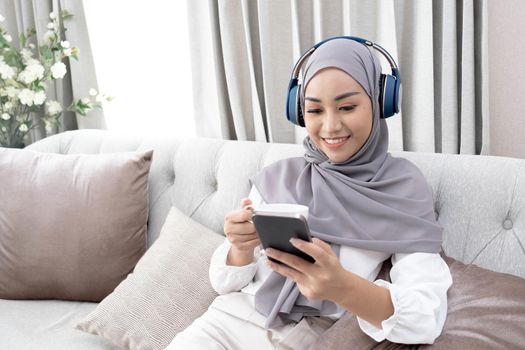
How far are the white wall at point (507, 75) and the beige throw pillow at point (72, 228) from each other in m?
1.17

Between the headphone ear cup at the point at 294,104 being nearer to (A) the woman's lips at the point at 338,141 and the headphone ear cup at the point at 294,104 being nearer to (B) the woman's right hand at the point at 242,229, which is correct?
(A) the woman's lips at the point at 338,141

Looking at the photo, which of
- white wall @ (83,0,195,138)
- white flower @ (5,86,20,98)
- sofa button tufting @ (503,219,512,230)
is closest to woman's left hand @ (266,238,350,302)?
sofa button tufting @ (503,219,512,230)

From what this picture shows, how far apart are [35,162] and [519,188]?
60.2 inches

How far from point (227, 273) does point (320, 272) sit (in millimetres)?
380

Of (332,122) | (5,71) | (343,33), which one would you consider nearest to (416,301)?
(332,122)

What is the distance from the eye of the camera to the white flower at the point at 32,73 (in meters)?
2.07

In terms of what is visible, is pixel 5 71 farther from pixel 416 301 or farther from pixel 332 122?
pixel 416 301

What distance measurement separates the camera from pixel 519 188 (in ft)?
3.66

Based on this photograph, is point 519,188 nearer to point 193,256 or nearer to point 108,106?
point 193,256

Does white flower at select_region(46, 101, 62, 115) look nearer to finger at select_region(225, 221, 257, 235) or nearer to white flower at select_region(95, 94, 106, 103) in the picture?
white flower at select_region(95, 94, 106, 103)

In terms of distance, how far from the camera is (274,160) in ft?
4.87

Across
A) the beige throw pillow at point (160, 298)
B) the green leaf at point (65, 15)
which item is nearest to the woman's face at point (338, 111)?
the beige throw pillow at point (160, 298)

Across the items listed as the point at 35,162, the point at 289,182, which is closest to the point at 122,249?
the point at 35,162

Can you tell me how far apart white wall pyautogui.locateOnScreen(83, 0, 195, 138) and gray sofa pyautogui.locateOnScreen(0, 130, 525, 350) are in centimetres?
43
